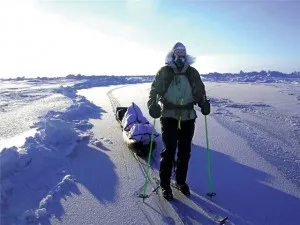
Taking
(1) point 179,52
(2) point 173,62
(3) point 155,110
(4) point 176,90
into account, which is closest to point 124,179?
(3) point 155,110

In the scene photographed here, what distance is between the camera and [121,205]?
5020 millimetres

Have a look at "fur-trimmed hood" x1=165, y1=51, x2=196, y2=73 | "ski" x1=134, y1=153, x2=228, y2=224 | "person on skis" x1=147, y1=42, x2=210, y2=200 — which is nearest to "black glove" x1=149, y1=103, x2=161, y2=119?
"person on skis" x1=147, y1=42, x2=210, y2=200

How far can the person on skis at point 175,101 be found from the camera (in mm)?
5109

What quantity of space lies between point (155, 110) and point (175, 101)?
1.08ft

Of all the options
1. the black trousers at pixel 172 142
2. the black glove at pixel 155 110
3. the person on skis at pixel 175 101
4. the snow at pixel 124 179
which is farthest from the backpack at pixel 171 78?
the snow at pixel 124 179

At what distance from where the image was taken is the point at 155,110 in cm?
512

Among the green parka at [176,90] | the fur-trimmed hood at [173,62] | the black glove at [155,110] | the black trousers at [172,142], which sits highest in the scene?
the fur-trimmed hood at [173,62]

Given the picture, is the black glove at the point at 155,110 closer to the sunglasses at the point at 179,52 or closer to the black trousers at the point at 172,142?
the black trousers at the point at 172,142

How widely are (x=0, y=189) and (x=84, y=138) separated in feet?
14.7

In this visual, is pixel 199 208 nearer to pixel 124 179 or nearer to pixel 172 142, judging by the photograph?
pixel 172 142

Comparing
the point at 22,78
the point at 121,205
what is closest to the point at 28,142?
the point at 121,205

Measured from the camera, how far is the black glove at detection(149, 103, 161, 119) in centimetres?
511

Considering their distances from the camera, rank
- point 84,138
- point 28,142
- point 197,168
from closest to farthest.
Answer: point 197,168
point 28,142
point 84,138

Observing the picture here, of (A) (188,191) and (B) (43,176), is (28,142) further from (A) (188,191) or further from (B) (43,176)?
(A) (188,191)
